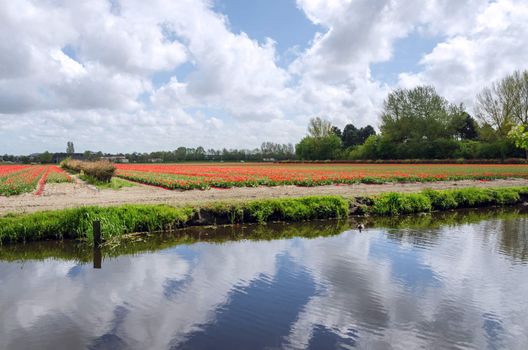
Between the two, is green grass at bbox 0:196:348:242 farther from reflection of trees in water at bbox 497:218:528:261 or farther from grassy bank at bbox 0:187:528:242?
reflection of trees in water at bbox 497:218:528:261

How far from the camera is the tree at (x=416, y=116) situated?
7275cm

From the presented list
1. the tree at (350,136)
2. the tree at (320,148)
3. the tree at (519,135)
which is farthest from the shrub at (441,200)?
the tree at (350,136)

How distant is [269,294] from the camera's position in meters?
7.21

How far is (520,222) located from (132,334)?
14.9 m

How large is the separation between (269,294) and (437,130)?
7297cm

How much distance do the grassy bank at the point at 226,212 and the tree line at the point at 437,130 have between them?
37781 mm

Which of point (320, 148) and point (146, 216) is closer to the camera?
point (146, 216)

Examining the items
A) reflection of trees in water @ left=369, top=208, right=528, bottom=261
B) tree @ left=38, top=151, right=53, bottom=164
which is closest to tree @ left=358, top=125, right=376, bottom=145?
tree @ left=38, top=151, right=53, bottom=164

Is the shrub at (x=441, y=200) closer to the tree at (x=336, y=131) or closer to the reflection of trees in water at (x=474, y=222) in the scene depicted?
the reflection of trees in water at (x=474, y=222)

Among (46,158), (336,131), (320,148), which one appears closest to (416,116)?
(320,148)

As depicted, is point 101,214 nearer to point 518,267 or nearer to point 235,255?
point 235,255

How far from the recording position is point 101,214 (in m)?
11.7

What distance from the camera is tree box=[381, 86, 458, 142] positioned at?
7275cm

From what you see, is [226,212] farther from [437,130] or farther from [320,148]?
Answer: [320,148]
